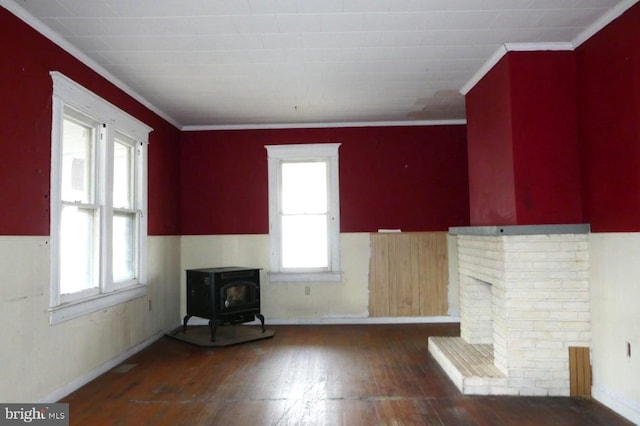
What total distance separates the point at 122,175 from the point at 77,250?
1123 mm

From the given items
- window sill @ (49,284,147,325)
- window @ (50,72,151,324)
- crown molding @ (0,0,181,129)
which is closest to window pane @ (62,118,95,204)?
window @ (50,72,151,324)

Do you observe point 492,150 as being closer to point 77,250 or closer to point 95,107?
point 95,107

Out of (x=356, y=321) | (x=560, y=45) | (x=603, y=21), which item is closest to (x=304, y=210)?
(x=356, y=321)

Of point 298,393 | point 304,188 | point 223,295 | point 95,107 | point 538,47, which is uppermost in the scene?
point 538,47

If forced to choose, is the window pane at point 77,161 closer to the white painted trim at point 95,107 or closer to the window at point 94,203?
the window at point 94,203

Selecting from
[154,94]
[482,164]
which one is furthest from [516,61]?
A: [154,94]

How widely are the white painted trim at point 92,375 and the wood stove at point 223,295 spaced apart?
658mm

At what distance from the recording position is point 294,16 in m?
2.88

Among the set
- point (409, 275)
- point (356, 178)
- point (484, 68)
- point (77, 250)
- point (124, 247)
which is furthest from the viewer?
point (356, 178)

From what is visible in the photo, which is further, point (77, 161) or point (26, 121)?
point (77, 161)

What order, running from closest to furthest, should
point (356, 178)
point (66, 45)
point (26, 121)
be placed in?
point (26, 121) → point (66, 45) → point (356, 178)

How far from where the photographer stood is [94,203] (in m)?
3.69

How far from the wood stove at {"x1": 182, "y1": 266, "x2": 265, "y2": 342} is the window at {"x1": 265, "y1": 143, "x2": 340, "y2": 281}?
82 centimetres

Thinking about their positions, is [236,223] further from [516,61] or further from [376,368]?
[516,61]
